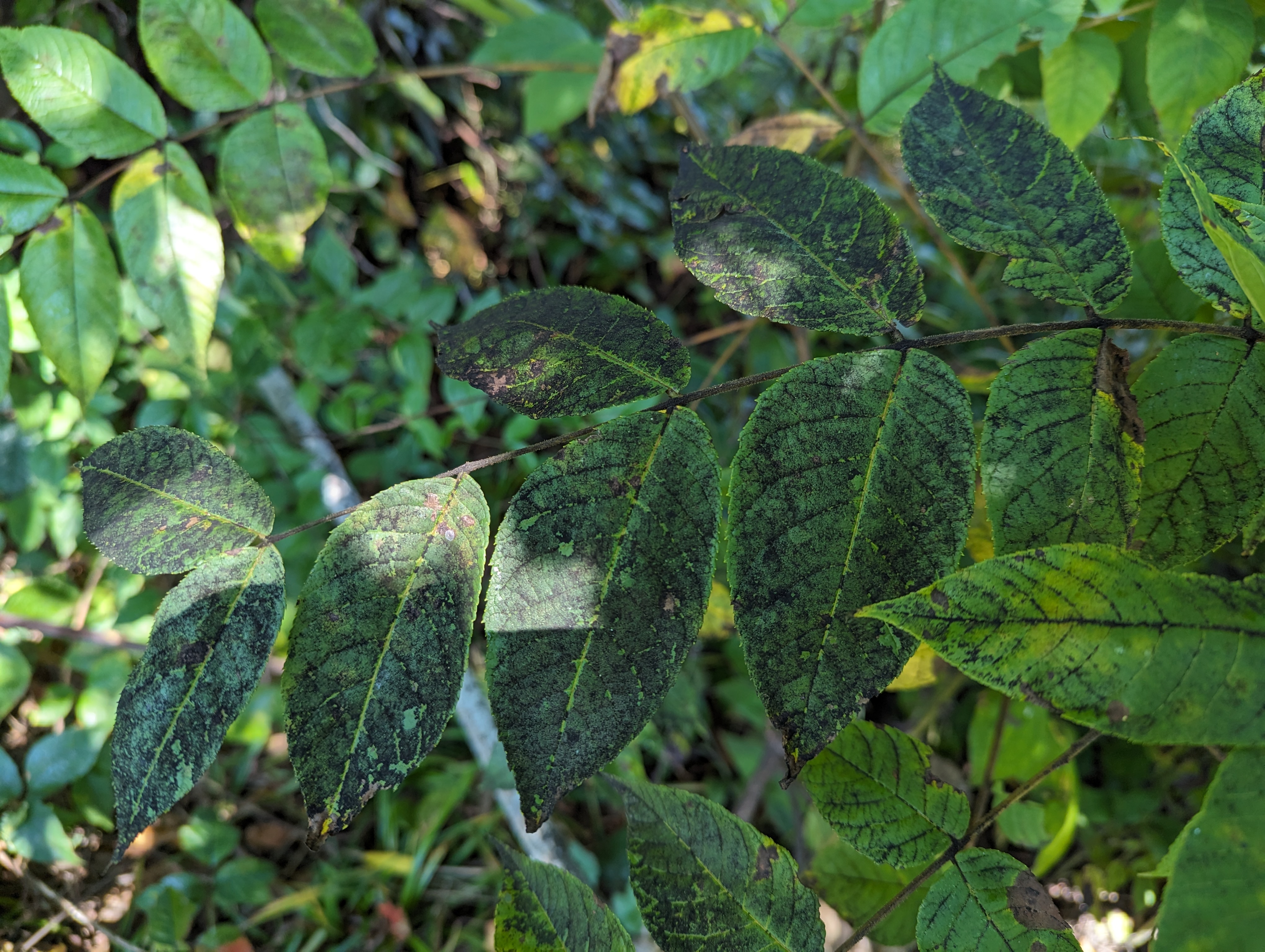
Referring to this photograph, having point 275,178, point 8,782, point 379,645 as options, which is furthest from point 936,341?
point 8,782

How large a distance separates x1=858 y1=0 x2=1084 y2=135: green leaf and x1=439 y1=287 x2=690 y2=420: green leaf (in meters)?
0.66

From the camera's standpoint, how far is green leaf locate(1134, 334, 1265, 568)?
0.57m

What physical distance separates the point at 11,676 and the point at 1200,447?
182 centimetres

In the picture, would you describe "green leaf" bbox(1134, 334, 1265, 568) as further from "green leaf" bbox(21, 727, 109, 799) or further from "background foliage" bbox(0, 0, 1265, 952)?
"green leaf" bbox(21, 727, 109, 799)

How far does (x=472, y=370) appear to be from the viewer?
0.60m

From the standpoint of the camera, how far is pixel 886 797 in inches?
27.0

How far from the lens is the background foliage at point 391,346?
98 centimetres

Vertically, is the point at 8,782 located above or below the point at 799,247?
below

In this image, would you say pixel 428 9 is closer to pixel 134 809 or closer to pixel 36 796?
pixel 36 796

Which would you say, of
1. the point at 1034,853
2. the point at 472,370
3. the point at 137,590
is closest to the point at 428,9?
the point at 137,590

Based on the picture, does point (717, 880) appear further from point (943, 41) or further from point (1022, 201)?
point (943, 41)

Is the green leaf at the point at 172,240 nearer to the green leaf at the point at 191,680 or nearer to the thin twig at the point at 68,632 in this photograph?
the green leaf at the point at 191,680

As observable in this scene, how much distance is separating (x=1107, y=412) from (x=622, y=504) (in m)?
0.38

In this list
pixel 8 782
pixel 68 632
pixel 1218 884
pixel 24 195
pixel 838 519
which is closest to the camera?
pixel 1218 884
